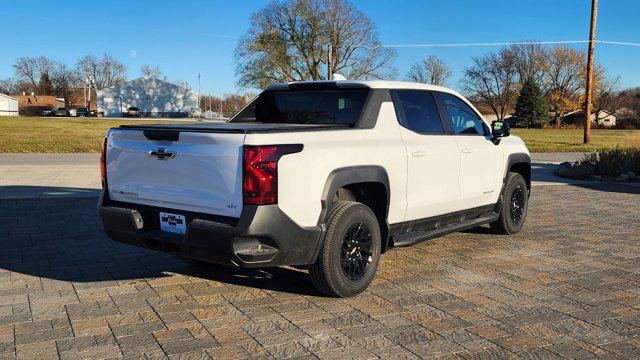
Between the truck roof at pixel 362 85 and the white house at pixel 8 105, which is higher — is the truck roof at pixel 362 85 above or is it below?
below

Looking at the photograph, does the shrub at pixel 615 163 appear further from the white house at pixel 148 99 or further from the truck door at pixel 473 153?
the white house at pixel 148 99

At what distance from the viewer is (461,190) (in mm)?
5941

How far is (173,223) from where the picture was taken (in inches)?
172

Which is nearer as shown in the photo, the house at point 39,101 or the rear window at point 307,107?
the rear window at point 307,107

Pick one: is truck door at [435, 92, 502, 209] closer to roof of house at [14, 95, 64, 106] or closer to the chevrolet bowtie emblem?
the chevrolet bowtie emblem

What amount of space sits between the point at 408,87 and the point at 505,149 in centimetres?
198

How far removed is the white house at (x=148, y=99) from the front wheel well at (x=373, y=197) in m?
80.0

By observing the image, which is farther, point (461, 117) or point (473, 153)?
point (461, 117)

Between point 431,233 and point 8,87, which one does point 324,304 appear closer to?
point 431,233

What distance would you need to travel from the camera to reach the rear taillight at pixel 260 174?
388 centimetres

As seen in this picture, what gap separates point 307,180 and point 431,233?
1855mm

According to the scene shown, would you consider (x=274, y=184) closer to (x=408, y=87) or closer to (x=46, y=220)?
(x=408, y=87)

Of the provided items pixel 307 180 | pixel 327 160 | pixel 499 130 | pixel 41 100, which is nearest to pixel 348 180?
pixel 327 160

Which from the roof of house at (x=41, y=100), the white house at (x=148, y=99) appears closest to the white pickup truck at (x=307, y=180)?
the white house at (x=148, y=99)
